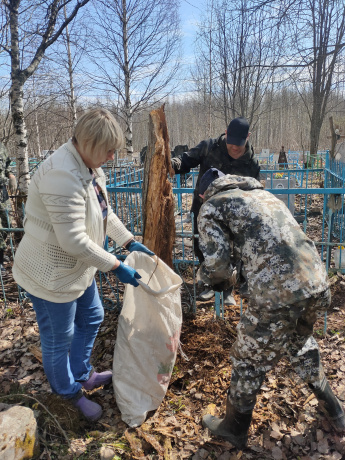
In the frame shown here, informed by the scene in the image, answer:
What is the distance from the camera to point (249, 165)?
129 inches

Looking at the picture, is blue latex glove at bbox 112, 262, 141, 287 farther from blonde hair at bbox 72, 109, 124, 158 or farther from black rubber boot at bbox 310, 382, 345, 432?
black rubber boot at bbox 310, 382, 345, 432

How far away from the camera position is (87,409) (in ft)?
6.68

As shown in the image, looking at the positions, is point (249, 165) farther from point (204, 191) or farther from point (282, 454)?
point (282, 454)

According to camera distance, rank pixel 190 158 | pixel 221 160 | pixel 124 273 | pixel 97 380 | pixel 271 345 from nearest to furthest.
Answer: pixel 271 345 < pixel 124 273 < pixel 97 380 < pixel 221 160 < pixel 190 158

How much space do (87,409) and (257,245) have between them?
1.48 metres

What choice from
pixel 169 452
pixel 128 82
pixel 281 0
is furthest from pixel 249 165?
pixel 128 82

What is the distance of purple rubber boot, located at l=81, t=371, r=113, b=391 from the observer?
2.27m

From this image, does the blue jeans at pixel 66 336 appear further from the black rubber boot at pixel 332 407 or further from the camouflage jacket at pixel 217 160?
the camouflage jacket at pixel 217 160

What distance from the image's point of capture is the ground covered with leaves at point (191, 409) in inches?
72.7

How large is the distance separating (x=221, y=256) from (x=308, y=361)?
78cm

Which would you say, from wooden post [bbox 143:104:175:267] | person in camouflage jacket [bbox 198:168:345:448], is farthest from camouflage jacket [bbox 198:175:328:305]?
wooden post [bbox 143:104:175:267]

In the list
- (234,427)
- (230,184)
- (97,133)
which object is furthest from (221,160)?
(234,427)

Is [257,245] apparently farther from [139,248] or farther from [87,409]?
[87,409]

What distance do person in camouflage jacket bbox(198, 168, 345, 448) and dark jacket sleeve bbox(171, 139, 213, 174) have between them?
1.61 meters
